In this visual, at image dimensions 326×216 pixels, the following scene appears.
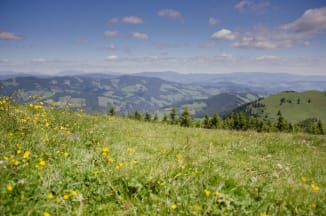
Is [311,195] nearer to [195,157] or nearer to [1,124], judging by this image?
[195,157]

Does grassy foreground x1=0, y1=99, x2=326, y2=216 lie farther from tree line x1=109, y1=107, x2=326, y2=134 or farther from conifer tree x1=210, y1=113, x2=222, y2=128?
conifer tree x1=210, y1=113, x2=222, y2=128

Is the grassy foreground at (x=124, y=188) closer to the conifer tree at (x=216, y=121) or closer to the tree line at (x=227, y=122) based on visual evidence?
the tree line at (x=227, y=122)

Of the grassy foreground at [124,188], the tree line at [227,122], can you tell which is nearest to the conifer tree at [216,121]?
the tree line at [227,122]

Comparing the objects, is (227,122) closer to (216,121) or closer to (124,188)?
(216,121)

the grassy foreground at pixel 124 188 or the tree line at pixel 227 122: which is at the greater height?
the grassy foreground at pixel 124 188

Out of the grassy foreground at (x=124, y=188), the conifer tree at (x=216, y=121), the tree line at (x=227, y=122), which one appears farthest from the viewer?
the conifer tree at (x=216, y=121)

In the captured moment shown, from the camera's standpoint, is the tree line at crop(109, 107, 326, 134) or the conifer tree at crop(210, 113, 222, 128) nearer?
the tree line at crop(109, 107, 326, 134)

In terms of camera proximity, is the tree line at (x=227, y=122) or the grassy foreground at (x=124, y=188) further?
the tree line at (x=227, y=122)

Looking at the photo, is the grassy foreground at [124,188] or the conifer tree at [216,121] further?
the conifer tree at [216,121]

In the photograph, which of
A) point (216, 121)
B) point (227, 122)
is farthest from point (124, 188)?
point (227, 122)

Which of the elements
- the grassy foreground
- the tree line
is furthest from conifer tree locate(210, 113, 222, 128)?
the grassy foreground

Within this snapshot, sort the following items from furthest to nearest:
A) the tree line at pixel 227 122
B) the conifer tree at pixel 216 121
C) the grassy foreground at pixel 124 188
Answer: the conifer tree at pixel 216 121, the tree line at pixel 227 122, the grassy foreground at pixel 124 188

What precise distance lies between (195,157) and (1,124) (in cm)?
614

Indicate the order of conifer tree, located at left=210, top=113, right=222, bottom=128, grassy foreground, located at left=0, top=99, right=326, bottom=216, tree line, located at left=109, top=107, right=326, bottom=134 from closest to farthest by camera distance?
grassy foreground, located at left=0, top=99, right=326, bottom=216 < tree line, located at left=109, top=107, right=326, bottom=134 < conifer tree, located at left=210, top=113, right=222, bottom=128
